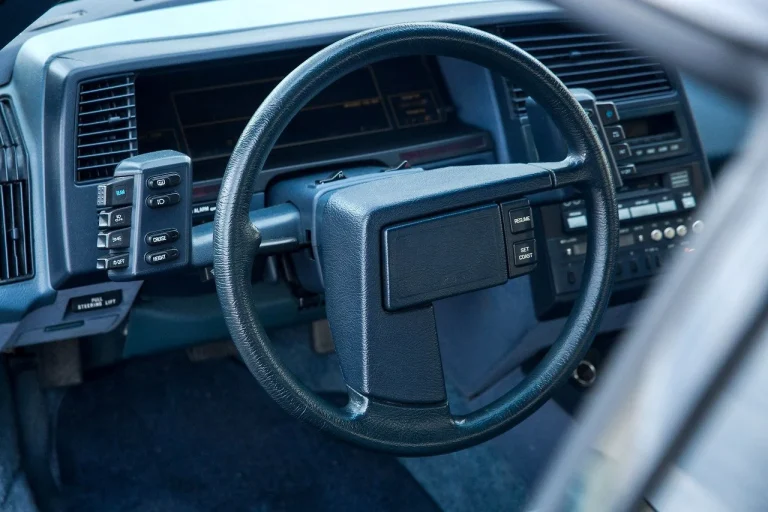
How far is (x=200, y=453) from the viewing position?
8.29 ft

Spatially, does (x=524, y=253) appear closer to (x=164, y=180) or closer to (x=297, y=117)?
(x=164, y=180)

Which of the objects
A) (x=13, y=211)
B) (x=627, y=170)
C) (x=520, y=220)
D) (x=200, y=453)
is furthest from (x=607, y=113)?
(x=200, y=453)

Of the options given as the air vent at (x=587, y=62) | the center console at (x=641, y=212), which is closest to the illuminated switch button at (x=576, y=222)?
the center console at (x=641, y=212)

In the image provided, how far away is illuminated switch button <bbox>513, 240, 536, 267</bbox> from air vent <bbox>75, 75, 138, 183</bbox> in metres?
0.71

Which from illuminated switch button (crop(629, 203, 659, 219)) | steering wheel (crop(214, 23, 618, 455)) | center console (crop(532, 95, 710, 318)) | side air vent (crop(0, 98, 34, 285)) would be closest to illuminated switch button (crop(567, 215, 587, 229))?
center console (crop(532, 95, 710, 318))

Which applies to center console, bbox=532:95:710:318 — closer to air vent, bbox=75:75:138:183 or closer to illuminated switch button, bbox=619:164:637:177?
illuminated switch button, bbox=619:164:637:177

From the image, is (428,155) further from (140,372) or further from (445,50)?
(140,372)

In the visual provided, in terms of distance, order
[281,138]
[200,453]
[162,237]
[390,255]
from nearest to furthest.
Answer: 1. [390,255]
2. [162,237]
3. [281,138]
4. [200,453]

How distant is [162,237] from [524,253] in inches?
20.4

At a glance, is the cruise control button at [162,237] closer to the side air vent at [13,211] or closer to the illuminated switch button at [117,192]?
the illuminated switch button at [117,192]

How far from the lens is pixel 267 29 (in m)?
1.86

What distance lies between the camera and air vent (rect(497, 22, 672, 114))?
2.04 metres

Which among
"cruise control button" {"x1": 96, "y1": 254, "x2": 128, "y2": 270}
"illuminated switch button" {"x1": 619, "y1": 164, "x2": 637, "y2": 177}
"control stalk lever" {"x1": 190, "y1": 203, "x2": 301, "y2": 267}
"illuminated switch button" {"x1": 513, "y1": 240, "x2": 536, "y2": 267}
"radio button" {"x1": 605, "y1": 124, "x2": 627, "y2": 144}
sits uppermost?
"radio button" {"x1": 605, "y1": 124, "x2": 627, "y2": 144}

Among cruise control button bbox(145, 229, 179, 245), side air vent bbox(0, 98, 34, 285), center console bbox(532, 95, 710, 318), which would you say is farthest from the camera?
center console bbox(532, 95, 710, 318)
